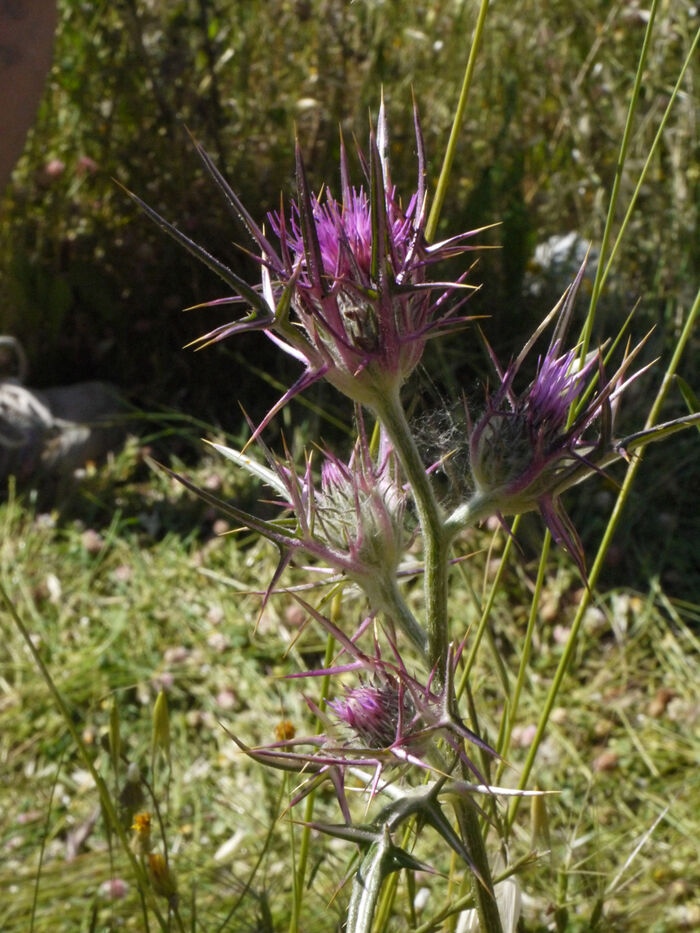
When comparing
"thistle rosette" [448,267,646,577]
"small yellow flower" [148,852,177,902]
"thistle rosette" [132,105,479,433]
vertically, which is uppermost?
"thistle rosette" [132,105,479,433]

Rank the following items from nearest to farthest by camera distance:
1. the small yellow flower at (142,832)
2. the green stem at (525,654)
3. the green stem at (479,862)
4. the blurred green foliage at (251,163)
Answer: the green stem at (479,862), the green stem at (525,654), the small yellow flower at (142,832), the blurred green foliage at (251,163)

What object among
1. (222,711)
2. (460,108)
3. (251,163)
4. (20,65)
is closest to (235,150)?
(251,163)

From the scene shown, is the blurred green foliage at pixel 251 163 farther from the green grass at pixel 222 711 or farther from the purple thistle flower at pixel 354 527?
the purple thistle flower at pixel 354 527

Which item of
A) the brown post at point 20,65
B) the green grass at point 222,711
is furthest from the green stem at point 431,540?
the brown post at point 20,65

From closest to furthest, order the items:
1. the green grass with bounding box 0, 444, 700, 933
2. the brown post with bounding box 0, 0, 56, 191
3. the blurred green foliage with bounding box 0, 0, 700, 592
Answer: the green grass with bounding box 0, 444, 700, 933, the brown post with bounding box 0, 0, 56, 191, the blurred green foliage with bounding box 0, 0, 700, 592

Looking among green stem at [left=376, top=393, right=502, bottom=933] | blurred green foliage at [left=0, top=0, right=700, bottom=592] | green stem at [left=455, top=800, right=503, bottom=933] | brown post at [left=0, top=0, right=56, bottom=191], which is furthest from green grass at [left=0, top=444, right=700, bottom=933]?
brown post at [left=0, top=0, right=56, bottom=191]

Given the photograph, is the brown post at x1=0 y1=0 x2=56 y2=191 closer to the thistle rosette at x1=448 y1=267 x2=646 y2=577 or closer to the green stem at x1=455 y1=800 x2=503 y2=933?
the thistle rosette at x1=448 y1=267 x2=646 y2=577

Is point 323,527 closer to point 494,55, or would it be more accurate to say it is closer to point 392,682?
point 392,682

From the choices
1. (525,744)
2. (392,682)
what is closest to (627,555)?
(525,744)
